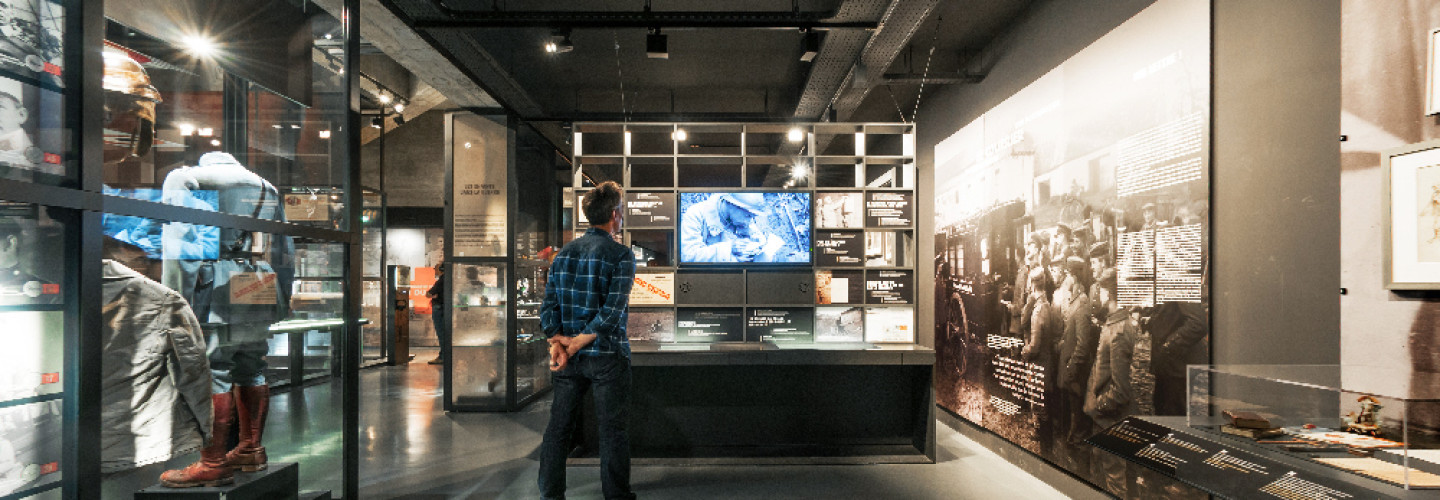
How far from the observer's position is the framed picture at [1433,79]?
174 centimetres

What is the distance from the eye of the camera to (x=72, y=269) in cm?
177

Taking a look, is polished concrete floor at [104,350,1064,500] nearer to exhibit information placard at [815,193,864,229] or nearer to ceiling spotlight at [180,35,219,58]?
exhibit information placard at [815,193,864,229]

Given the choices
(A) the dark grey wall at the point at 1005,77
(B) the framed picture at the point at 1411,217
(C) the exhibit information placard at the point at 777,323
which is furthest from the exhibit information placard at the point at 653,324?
(B) the framed picture at the point at 1411,217

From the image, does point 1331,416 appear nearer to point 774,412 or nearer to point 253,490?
point 774,412

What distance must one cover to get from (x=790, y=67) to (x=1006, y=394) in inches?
138

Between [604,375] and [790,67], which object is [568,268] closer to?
[604,375]

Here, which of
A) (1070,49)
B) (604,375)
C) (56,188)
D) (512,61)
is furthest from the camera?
(512,61)

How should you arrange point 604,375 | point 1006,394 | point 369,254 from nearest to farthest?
point 604,375 → point 1006,394 → point 369,254

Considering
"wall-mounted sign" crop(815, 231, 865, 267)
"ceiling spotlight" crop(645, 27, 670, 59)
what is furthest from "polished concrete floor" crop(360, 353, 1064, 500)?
"ceiling spotlight" crop(645, 27, 670, 59)

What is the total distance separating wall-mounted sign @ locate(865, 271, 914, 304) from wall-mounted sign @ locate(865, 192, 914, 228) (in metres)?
0.36

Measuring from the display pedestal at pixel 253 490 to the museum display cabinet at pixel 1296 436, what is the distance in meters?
3.21

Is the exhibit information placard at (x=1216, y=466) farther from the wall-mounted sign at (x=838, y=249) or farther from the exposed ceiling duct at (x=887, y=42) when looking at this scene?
the exposed ceiling duct at (x=887, y=42)

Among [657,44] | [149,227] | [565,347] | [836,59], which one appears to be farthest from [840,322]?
[149,227]

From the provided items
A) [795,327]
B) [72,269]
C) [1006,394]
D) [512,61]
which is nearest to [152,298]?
[72,269]
